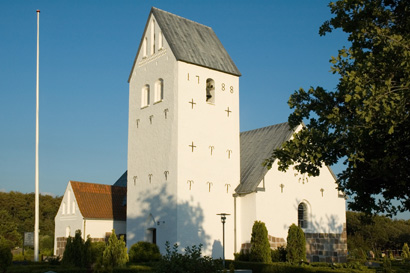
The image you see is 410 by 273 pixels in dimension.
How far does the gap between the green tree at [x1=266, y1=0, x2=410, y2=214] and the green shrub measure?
40.2 feet

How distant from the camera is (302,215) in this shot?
26844mm

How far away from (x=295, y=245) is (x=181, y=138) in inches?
298

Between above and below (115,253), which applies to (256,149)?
above

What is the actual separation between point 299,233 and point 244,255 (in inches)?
115

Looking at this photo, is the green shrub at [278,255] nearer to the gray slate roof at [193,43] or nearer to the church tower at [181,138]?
the church tower at [181,138]

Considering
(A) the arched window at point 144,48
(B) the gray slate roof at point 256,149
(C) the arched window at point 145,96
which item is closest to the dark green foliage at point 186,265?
(B) the gray slate roof at point 256,149

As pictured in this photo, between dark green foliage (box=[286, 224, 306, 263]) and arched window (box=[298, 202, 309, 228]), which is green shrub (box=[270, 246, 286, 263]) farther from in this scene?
arched window (box=[298, 202, 309, 228])

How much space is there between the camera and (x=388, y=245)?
172 feet

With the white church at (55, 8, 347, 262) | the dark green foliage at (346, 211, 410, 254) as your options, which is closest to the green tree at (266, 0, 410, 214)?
the white church at (55, 8, 347, 262)

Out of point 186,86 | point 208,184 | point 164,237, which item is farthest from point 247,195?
point 186,86

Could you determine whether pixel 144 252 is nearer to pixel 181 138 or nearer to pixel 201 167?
pixel 201 167

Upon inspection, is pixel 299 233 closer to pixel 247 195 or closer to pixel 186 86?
pixel 247 195

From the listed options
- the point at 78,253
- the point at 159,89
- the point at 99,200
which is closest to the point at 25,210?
the point at 99,200

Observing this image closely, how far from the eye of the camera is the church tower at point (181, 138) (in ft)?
80.1
